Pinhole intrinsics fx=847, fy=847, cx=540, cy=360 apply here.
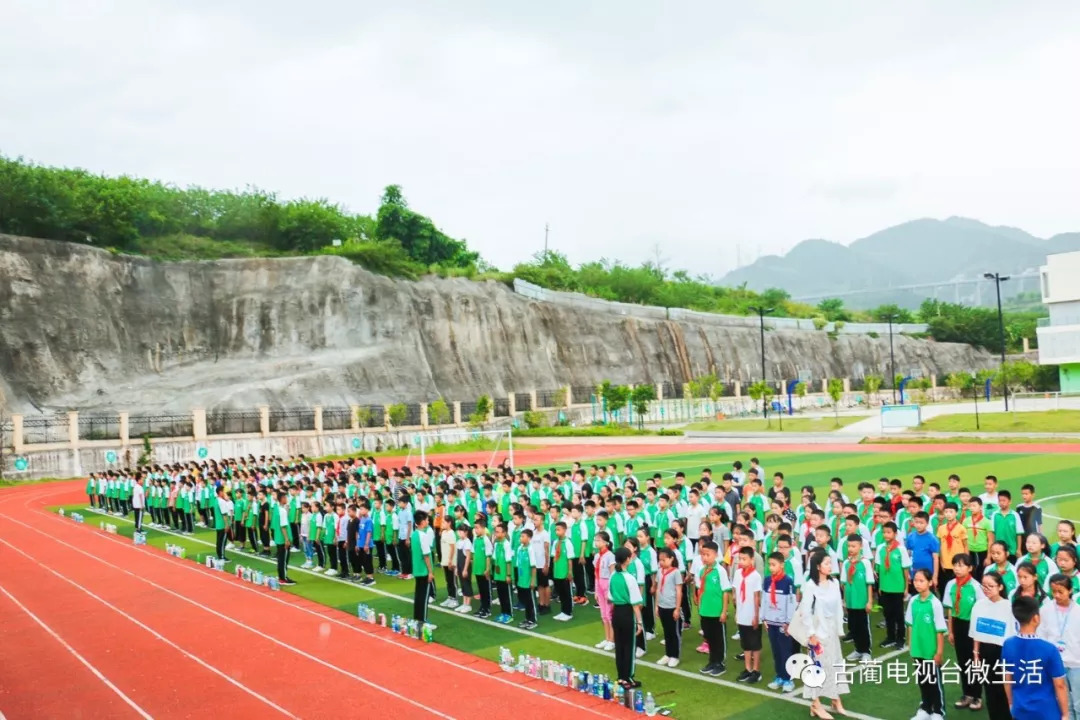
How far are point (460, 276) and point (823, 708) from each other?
60982 millimetres

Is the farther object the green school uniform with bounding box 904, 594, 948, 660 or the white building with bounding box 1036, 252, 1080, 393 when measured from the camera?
the white building with bounding box 1036, 252, 1080, 393

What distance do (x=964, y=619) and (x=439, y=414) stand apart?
4436 cm

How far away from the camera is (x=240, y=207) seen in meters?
68.1

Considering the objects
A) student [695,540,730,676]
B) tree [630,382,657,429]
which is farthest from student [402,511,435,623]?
tree [630,382,657,429]

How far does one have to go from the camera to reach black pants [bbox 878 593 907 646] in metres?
10.6

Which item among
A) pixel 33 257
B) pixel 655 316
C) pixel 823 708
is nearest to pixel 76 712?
pixel 823 708

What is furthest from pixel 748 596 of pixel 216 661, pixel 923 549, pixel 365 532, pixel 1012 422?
pixel 1012 422

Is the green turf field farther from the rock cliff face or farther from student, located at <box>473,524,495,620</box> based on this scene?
the rock cliff face

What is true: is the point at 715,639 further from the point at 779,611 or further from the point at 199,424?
the point at 199,424

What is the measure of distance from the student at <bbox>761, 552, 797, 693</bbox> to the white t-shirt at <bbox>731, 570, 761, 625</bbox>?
0.38 ft

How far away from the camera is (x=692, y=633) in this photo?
12359 millimetres

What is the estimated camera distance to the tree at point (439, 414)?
51.4 metres

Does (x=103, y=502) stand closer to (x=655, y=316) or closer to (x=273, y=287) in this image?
(x=273, y=287)

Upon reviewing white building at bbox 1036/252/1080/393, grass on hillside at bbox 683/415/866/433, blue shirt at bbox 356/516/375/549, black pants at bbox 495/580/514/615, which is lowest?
black pants at bbox 495/580/514/615
